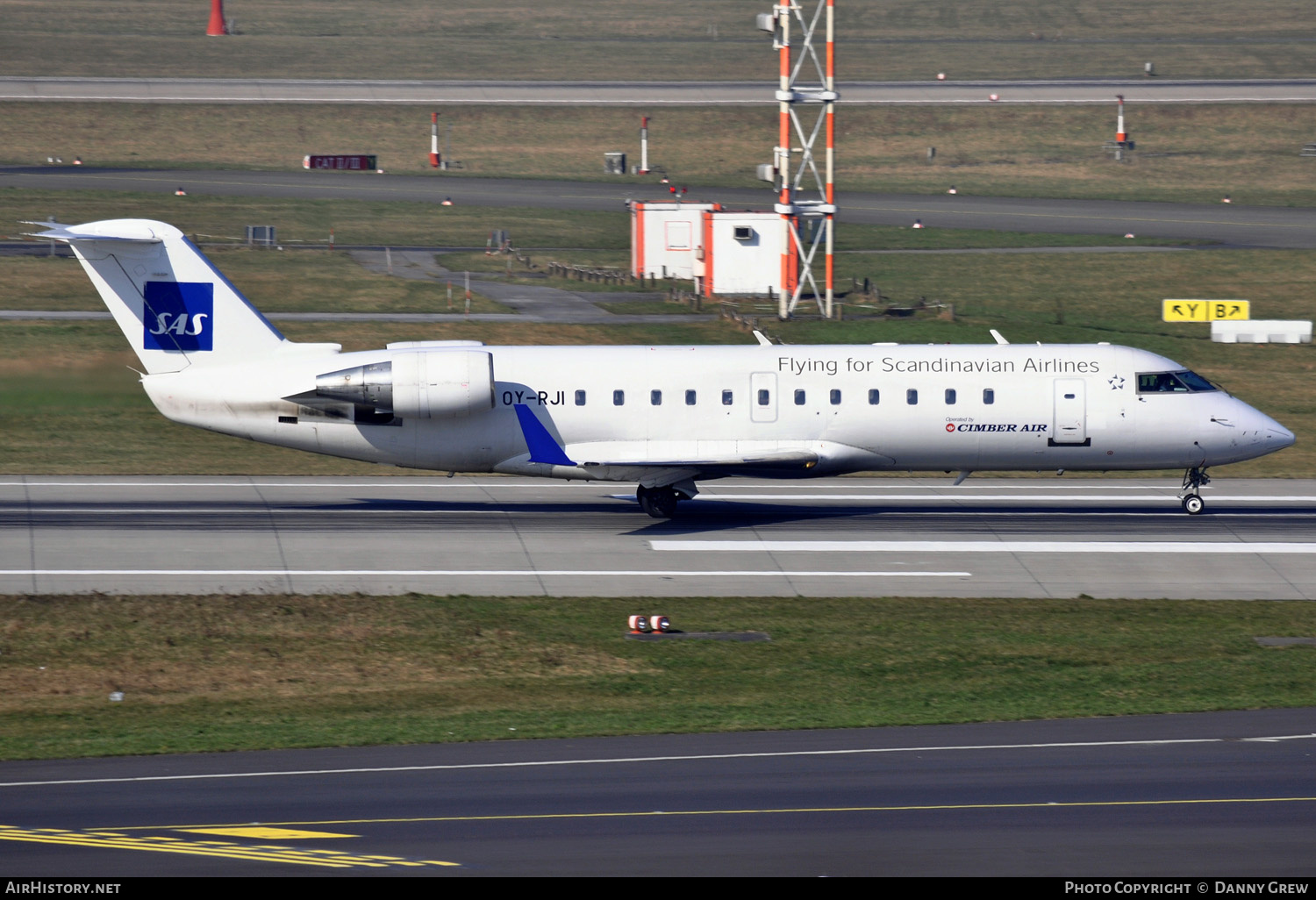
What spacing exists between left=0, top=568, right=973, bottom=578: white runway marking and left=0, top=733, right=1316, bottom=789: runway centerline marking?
10.4 m

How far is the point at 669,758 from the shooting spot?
20.7 meters

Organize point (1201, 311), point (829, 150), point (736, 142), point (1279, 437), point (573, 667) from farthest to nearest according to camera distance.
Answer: point (736, 142)
point (1201, 311)
point (829, 150)
point (1279, 437)
point (573, 667)

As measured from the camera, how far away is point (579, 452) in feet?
116

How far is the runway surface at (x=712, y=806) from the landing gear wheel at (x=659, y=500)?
1473 cm

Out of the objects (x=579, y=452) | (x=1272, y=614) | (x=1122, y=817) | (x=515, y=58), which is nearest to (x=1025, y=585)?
(x=1272, y=614)

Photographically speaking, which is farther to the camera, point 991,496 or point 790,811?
point 991,496

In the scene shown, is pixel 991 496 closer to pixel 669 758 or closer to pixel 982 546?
pixel 982 546

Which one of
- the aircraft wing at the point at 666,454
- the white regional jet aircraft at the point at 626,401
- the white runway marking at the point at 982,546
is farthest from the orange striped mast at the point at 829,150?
the white runway marking at the point at 982,546

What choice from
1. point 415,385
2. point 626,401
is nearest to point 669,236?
point 626,401

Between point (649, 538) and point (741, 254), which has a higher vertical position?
point (741, 254)

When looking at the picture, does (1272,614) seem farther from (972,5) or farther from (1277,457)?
(972,5)

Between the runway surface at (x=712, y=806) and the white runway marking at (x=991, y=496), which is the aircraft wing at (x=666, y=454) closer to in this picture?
the white runway marking at (x=991, y=496)

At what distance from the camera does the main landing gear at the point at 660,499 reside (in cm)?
3625

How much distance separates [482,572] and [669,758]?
38.1 feet
